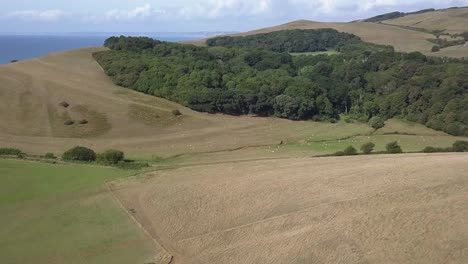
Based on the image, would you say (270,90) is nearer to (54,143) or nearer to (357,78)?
(357,78)

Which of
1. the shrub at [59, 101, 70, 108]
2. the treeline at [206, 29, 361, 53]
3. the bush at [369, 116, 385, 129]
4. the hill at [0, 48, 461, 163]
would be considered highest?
the treeline at [206, 29, 361, 53]

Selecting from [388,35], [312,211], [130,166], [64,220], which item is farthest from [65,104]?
[388,35]

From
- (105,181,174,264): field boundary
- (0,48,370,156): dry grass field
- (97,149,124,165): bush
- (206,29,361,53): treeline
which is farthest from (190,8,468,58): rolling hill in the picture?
(105,181,174,264): field boundary

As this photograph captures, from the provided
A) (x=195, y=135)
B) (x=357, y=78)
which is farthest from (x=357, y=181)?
(x=357, y=78)

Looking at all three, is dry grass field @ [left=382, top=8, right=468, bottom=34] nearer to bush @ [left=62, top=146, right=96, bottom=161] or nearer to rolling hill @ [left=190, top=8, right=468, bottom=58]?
rolling hill @ [left=190, top=8, right=468, bottom=58]

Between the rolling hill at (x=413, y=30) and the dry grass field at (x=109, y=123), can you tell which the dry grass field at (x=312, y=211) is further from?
the rolling hill at (x=413, y=30)

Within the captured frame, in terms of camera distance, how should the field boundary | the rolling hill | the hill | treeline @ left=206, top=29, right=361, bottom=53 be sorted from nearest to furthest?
the field boundary → the hill → the rolling hill → treeline @ left=206, top=29, right=361, bottom=53

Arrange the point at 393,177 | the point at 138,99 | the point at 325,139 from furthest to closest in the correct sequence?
the point at 138,99 → the point at 325,139 → the point at 393,177
